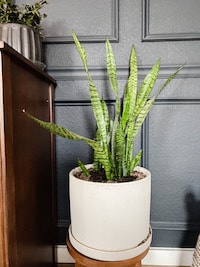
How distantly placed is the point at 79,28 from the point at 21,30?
0.85 ft

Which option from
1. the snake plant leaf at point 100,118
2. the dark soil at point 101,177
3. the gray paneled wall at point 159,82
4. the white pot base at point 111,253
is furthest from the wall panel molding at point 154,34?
the white pot base at point 111,253

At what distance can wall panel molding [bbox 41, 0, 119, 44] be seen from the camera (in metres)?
0.81

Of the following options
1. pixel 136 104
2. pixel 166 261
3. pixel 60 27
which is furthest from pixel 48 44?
pixel 166 261

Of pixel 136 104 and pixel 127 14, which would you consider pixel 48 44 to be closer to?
pixel 127 14

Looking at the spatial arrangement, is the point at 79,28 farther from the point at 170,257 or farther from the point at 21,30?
the point at 170,257

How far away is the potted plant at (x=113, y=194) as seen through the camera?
58 cm

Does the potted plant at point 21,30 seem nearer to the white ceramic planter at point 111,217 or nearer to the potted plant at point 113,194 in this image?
the potted plant at point 113,194

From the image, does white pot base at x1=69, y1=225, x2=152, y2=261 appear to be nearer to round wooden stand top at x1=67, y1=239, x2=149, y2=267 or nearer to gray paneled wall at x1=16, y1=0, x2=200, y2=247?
round wooden stand top at x1=67, y1=239, x2=149, y2=267

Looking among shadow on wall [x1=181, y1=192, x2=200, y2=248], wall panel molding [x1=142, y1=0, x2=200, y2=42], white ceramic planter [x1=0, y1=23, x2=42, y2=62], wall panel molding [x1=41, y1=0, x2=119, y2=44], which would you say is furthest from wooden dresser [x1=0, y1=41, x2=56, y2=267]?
shadow on wall [x1=181, y1=192, x2=200, y2=248]

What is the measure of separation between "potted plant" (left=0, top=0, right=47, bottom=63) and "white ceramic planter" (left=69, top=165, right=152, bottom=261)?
1.17 ft

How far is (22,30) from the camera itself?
0.62 meters

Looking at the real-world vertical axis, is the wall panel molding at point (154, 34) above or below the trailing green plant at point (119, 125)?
above

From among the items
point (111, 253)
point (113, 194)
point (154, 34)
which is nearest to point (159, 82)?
point (154, 34)

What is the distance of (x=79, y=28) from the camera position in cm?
82
